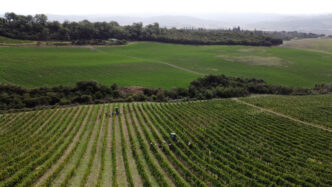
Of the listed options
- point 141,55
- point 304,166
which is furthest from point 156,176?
point 141,55

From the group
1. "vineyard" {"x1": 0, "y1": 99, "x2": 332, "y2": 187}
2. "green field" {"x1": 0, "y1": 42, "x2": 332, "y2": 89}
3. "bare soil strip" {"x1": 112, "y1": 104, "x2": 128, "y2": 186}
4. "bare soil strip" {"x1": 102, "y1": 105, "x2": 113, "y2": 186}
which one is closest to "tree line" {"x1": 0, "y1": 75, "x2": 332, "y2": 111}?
"green field" {"x1": 0, "y1": 42, "x2": 332, "y2": 89}

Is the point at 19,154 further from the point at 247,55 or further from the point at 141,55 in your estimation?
the point at 247,55

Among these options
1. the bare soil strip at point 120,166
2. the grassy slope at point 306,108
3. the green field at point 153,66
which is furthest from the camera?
the green field at point 153,66

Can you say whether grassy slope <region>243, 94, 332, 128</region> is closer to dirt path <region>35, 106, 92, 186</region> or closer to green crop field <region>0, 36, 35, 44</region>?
dirt path <region>35, 106, 92, 186</region>

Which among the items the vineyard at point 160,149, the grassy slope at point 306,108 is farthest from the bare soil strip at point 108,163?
the grassy slope at point 306,108

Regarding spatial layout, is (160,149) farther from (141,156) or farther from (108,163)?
(108,163)

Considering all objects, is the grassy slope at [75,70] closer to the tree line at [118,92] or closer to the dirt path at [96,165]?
the tree line at [118,92]

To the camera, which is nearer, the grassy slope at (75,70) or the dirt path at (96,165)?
the dirt path at (96,165)

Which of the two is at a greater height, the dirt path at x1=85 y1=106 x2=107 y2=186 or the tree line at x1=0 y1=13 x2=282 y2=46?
the tree line at x1=0 y1=13 x2=282 y2=46
